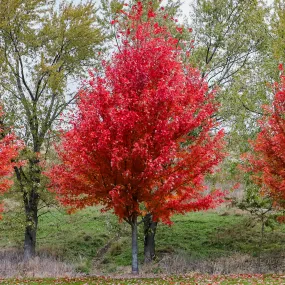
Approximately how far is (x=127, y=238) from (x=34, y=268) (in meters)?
8.63

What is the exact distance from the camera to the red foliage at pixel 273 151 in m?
16.0

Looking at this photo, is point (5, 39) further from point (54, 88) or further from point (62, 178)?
point (62, 178)

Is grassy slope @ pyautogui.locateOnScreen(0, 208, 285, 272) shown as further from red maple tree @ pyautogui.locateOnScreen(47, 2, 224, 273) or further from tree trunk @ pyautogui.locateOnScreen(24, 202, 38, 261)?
red maple tree @ pyautogui.locateOnScreen(47, 2, 224, 273)

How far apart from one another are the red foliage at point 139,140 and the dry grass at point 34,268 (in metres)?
5.23

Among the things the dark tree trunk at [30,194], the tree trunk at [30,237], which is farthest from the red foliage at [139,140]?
the tree trunk at [30,237]

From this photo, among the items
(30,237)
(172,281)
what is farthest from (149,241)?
(172,281)

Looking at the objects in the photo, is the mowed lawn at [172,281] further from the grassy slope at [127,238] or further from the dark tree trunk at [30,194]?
the dark tree trunk at [30,194]

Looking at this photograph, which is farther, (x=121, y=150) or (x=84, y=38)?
(x=84, y=38)

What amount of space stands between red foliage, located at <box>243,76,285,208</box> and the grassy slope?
6.51m

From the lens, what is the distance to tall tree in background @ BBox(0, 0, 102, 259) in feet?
71.4

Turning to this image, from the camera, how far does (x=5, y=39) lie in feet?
73.6

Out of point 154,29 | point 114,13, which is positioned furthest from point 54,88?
point 154,29

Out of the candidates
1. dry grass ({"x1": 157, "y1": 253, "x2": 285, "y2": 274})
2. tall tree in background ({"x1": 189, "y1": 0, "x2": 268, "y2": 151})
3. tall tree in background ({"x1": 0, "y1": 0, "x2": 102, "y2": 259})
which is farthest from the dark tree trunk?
tall tree in background ({"x1": 189, "y1": 0, "x2": 268, "y2": 151})

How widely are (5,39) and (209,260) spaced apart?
670 inches
